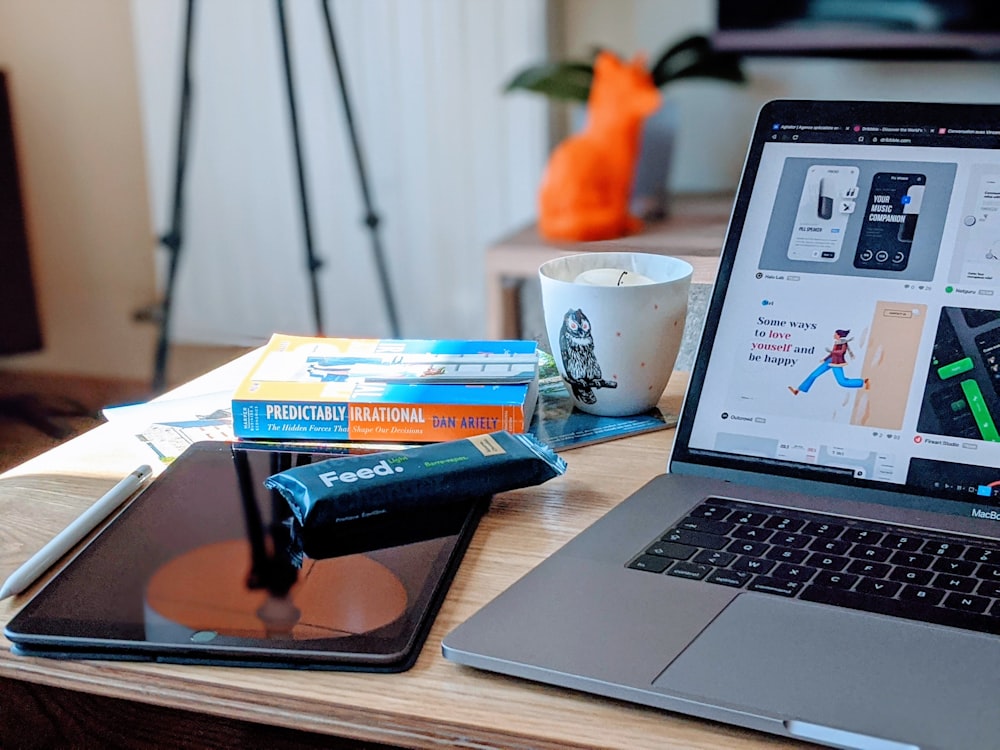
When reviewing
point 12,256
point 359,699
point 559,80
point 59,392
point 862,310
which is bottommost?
point 59,392

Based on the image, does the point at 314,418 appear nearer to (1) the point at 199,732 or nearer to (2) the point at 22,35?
(1) the point at 199,732

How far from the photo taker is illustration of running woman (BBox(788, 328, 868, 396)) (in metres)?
0.69

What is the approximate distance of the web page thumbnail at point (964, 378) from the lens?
25.6 inches

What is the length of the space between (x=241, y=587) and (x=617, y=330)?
0.35 meters

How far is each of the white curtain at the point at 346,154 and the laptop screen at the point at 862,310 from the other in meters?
1.83

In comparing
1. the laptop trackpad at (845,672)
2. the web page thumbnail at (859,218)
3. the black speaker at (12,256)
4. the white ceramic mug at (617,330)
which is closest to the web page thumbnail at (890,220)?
the web page thumbnail at (859,218)

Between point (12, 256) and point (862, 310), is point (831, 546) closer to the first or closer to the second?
point (862, 310)

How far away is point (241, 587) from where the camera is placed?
57cm

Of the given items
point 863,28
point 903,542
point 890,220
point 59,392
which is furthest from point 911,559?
point 59,392

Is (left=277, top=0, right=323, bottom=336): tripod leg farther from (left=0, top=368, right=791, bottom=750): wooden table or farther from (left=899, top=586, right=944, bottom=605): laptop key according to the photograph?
(left=899, top=586, right=944, bottom=605): laptop key

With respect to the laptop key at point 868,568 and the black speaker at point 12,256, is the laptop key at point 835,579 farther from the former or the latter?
the black speaker at point 12,256

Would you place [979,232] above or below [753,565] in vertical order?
above

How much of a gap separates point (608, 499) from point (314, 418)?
22 centimetres

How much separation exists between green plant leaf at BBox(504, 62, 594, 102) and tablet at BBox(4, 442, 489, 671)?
68.0 inches
